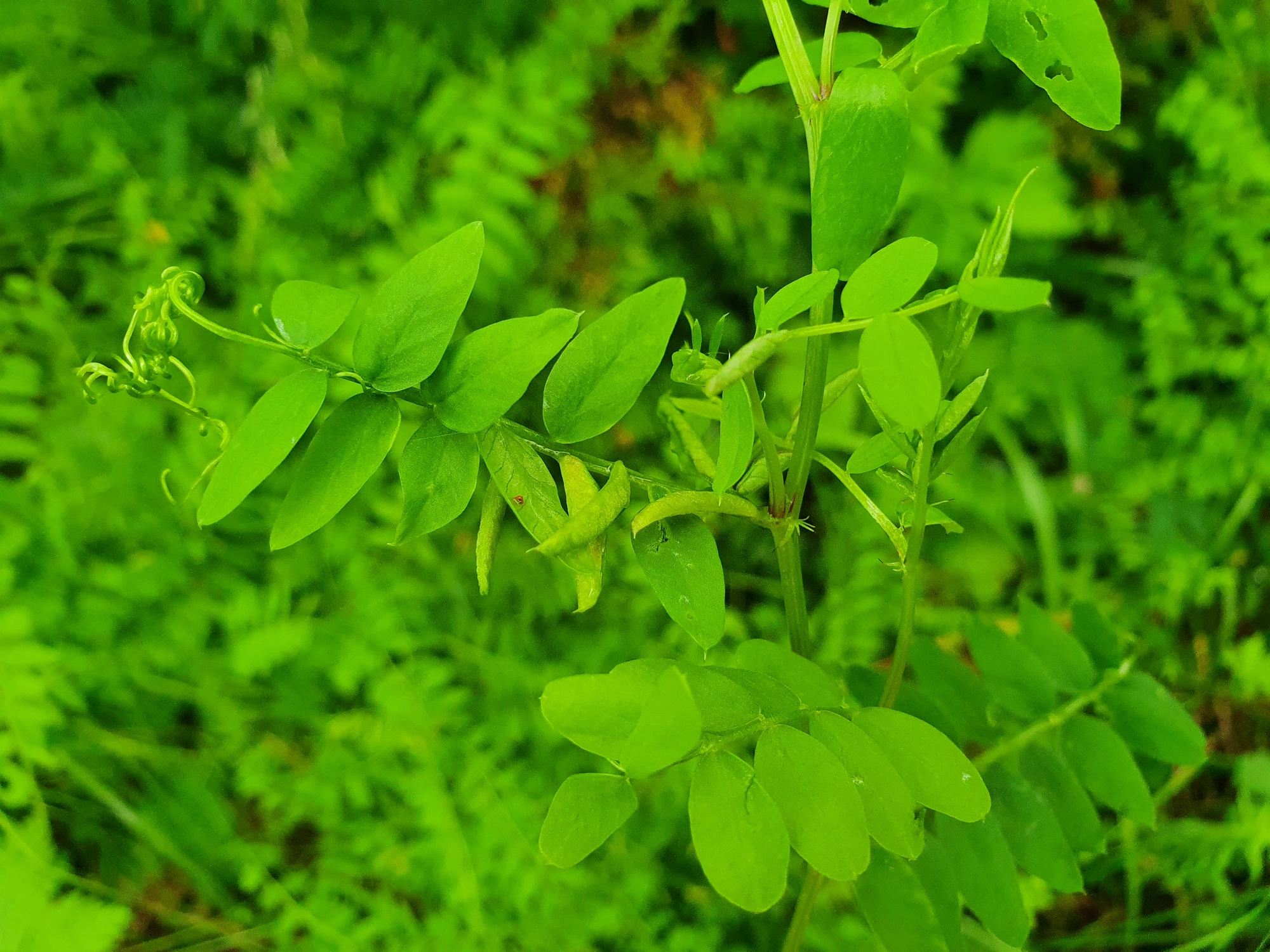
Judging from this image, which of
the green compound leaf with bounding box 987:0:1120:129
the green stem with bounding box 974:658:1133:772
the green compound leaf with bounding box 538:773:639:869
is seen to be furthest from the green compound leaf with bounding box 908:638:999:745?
the green compound leaf with bounding box 987:0:1120:129

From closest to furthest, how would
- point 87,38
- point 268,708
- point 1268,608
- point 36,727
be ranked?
point 36,727 < point 268,708 < point 1268,608 < point 87,38

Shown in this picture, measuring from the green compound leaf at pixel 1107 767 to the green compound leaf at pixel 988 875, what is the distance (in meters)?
0.11

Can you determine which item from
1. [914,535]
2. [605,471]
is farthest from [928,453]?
[605,471]

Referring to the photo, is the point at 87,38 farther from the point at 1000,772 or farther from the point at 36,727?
the point at 1000,772

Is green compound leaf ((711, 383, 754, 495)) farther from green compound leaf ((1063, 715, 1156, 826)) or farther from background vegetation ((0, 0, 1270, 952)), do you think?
background vegetation ((0, 0, 1270, 952))

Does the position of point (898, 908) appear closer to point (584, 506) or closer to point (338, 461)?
point (584, 506)

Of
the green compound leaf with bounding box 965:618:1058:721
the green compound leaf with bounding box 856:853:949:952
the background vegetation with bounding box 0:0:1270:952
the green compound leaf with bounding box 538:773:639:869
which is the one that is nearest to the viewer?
the green compound leaf with bounding box 538:773:639:869

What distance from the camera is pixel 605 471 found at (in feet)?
1.85

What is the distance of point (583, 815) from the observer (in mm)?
507

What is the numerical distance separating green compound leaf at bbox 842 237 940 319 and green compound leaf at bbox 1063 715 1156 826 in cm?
47

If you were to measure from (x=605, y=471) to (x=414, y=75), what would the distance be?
3.60 ft

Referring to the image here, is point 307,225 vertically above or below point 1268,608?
above

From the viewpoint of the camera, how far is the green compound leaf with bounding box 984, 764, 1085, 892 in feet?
2.17

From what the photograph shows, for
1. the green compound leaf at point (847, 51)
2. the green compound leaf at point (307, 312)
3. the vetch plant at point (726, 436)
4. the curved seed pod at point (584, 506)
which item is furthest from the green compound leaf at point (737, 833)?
the green compound leaf at point (847, 51)
